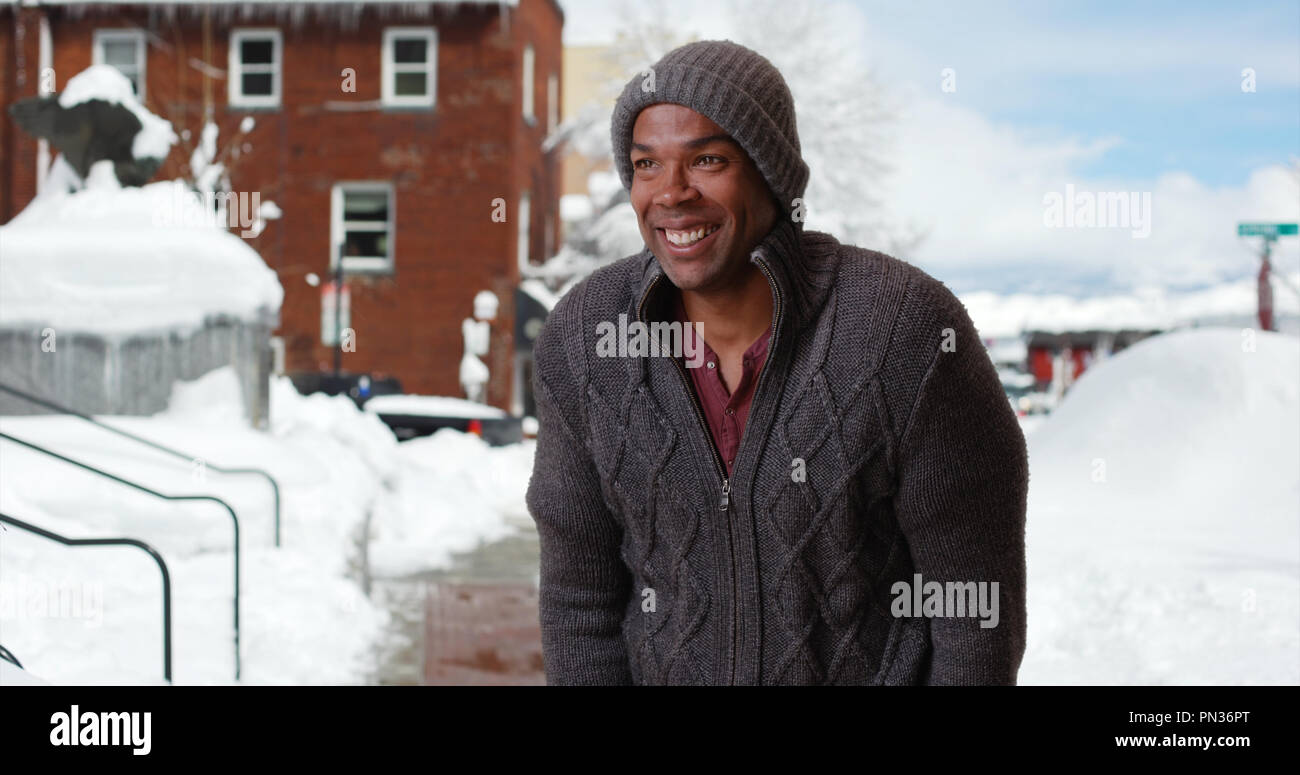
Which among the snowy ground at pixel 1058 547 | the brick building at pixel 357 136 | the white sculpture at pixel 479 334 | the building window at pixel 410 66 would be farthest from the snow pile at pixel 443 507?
the building window at pixel 410 66

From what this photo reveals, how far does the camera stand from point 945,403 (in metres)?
2.30

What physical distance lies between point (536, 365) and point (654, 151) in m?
0.51

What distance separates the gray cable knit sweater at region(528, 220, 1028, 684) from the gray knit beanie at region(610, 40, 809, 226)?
13 cm

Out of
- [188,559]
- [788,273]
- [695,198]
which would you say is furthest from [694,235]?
[188,559]

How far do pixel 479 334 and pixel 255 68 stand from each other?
712cm

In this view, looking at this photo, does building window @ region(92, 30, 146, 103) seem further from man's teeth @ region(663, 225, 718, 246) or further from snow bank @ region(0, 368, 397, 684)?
man's teeth @ region(663, 225, 718, 246)

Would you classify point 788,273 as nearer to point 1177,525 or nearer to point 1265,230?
point 1265,230

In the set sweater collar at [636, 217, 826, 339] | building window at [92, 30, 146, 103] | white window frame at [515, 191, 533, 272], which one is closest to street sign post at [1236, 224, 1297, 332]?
sweater collar at [636, 217, 826, 339]

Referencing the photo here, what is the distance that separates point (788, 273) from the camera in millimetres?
2324

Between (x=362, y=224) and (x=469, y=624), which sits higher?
(x=362, y=224)

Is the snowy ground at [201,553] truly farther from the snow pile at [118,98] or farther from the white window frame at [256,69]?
the white window frame at [256,69]

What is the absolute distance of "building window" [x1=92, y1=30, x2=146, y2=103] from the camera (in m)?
27.3

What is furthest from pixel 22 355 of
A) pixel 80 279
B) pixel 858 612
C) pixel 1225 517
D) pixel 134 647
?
pixel 858 612

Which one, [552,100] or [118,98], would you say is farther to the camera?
[552,100]
